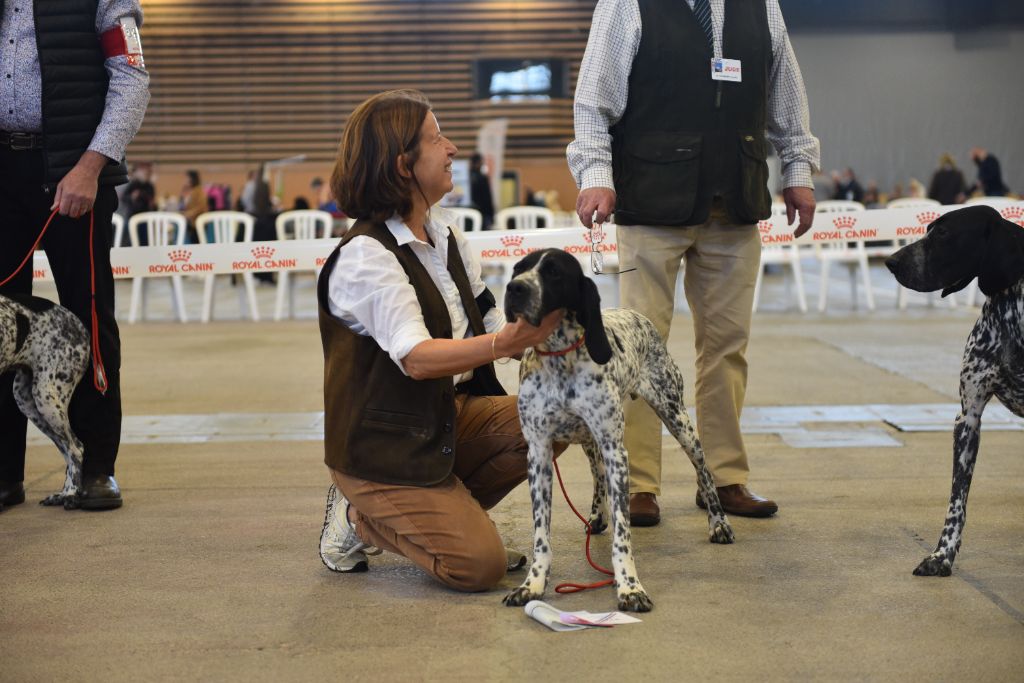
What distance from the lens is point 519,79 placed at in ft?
62.1

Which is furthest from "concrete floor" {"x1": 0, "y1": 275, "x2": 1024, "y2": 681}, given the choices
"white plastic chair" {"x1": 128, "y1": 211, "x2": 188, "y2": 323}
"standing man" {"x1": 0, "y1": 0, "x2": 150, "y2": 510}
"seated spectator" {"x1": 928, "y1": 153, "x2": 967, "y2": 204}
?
"seated spectator" {"x1": 928, "y1": 153, "x2": 967, "y2": 204}

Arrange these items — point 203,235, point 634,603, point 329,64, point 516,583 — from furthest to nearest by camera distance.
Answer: point 329,64
point 203,235
point 516,583
point 634,603

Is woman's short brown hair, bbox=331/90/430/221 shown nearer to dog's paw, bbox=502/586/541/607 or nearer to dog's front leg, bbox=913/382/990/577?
dog's paw, bbox=502/586/541/607

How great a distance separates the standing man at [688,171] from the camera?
3.14m

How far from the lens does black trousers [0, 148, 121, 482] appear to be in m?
3.31

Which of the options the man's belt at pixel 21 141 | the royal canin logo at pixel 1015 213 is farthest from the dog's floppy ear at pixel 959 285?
the royal canin logo at pixel 1015 213

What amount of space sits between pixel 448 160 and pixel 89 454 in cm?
161

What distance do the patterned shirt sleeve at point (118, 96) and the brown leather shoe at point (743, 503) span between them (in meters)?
2.02

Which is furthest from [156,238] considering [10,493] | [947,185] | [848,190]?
[848,190]

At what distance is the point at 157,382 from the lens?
6.17 metres

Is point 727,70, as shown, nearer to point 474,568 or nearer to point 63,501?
point 474,568

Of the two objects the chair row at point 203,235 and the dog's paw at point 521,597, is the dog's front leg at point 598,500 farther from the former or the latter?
the chair row at point 203,235

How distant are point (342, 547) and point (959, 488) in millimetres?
1472

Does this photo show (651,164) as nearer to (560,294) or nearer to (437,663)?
(560,294)
